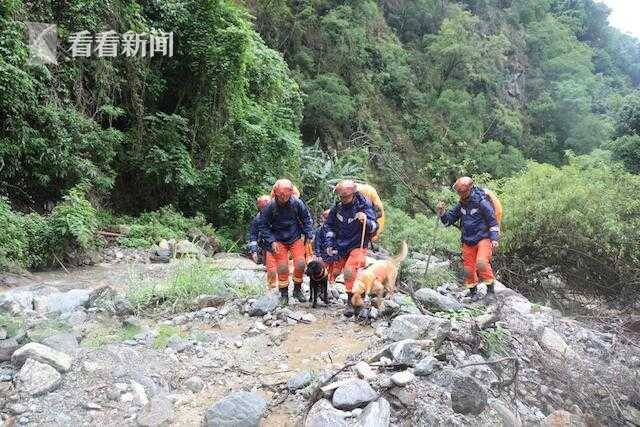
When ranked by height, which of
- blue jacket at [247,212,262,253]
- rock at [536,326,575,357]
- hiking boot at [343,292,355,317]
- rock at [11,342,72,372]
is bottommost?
rock at [11,342,72,372]

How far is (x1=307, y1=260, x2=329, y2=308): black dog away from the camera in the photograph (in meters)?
5.86

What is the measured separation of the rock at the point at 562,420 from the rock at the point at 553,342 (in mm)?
1010

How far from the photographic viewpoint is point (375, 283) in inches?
222

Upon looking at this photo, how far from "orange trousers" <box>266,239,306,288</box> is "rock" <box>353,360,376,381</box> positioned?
2.18 meters

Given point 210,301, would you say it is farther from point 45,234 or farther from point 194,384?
point 45,234

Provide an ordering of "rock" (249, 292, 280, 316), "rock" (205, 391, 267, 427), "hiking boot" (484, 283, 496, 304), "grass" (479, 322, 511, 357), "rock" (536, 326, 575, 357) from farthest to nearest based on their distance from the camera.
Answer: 1. "hiking boot" (484, 283, 496, 304)
2. "rock" (249, 292, 280, 316)
3. "rock" (536, 326, 575, 357)
4. "grass" (479, 322, 511, 357)
5. "rock" (205, 391, 267, 427)

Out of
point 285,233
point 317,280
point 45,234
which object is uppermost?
point 285,233

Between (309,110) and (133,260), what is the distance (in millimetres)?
13508

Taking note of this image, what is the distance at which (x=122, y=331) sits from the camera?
5125mm

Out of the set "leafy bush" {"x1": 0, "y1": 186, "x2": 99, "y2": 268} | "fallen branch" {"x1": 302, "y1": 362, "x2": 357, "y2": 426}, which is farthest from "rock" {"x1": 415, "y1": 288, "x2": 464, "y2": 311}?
"leafy bush" {"x1": 0, "y1": 186, "x2": 99, "y2": 268}

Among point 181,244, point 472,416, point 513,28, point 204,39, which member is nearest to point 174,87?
point 204,39

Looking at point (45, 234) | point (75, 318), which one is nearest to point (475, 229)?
point (75, 318)

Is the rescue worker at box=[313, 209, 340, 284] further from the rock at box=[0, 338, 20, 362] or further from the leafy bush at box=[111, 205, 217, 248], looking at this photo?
the leafy bush at box=[111, 205, 217, 248]

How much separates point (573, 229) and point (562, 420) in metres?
6.57
